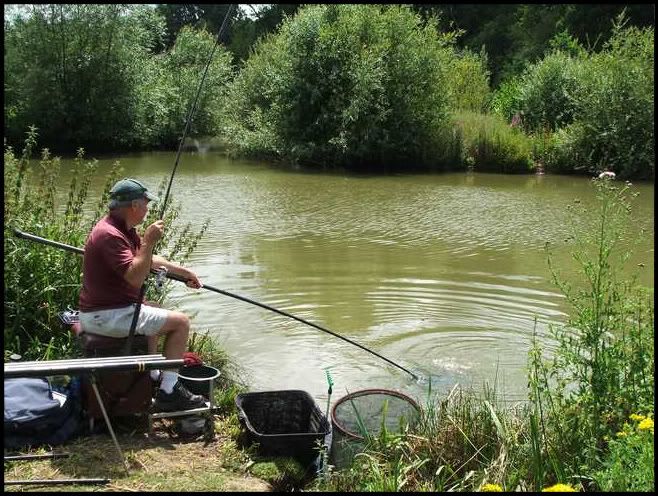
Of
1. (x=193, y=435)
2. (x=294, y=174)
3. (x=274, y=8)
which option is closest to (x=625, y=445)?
(x=193, y=435)

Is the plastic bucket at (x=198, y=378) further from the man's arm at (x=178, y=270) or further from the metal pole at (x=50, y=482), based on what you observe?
the metal pole at (x=50, y=482)

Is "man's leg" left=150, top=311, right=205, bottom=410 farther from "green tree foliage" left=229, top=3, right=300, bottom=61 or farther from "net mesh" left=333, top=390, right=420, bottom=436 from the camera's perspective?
"green tree foliage" left=229, top=3, right=300, bottom=61

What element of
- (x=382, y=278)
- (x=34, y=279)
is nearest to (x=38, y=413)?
(x=34, y=279)

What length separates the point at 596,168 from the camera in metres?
20.4

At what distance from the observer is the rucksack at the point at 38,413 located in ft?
11.9

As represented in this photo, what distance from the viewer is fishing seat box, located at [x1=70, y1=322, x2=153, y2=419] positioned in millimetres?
3859

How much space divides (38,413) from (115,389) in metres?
0.39

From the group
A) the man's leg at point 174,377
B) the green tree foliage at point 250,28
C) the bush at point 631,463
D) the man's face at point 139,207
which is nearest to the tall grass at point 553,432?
the bush at point 631,463

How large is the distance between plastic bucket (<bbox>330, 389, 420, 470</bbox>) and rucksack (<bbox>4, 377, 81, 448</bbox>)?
1.32 meters

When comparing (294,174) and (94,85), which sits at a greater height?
(94,85)

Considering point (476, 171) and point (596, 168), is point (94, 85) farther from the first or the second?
point (596, 168)

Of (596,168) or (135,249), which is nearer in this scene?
(135,249)

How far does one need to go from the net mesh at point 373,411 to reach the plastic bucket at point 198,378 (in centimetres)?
76

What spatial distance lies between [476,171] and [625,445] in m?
18.7
